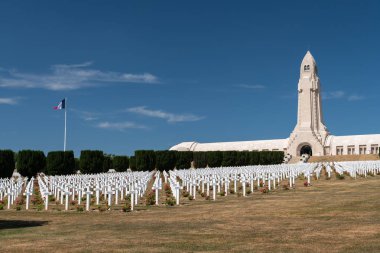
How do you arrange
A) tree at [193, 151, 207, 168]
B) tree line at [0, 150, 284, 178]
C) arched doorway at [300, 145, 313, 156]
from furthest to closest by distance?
arched doorway at [300, 145, 313, 156] → tree at [193, 151, 207, 168] → tree line at [0, 150, 284, 178]

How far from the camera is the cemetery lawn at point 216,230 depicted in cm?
873

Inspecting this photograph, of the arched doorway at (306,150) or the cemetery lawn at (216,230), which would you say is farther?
the arched doorway at (306,150)

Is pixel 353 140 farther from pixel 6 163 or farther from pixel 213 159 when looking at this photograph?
pixel 6 163

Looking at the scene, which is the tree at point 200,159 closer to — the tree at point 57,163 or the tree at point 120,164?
the tree at point 120,164

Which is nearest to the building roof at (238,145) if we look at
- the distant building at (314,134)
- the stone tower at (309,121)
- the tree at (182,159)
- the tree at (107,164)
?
the distant building at (314,134)

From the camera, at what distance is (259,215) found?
14500 mm

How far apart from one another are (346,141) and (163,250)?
9221 centimetres

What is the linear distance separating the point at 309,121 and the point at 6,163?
2727 inches

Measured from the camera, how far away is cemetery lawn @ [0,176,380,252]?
8.73 m

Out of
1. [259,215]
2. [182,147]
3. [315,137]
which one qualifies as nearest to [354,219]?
[259,215]

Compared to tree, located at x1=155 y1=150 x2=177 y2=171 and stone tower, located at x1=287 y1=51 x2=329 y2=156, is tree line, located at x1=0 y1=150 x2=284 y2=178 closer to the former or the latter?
tree, located at x1=155 y1=150 x2=177 y2=171

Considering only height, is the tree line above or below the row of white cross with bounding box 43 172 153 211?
Answer: above

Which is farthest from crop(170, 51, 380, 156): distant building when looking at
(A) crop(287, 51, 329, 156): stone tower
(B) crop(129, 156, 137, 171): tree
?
(B) crop(129, 156, 137, 171): tree

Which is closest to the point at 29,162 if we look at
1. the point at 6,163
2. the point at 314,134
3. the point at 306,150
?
the point at 6,163
